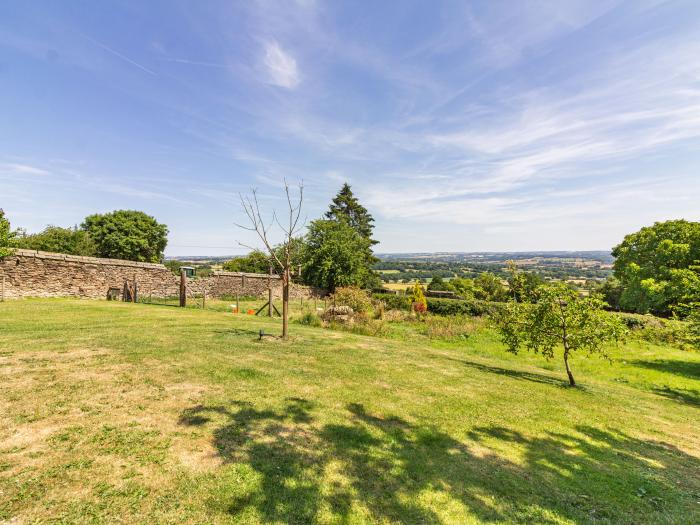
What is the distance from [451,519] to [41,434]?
5252mm

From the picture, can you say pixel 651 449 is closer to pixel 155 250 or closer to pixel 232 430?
pixel 232 430

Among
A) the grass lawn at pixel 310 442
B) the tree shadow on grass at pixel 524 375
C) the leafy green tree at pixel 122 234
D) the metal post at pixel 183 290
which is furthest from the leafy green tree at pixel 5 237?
the leafy green tree at pixel 122 234

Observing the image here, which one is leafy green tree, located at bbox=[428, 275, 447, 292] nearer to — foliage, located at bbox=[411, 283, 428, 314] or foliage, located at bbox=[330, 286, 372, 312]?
foliage, located at bbox=[411, 283, 428, 314]

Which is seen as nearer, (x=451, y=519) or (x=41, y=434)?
(x=451, y=519)

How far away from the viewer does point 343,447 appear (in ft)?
15.0

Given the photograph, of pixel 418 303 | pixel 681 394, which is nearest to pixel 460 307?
pixel 418 303

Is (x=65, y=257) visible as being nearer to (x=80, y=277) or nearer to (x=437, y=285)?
(x=80, y=277)

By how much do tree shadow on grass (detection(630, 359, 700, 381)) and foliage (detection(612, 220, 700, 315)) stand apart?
1185cm

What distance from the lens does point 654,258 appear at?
2959 centimetres

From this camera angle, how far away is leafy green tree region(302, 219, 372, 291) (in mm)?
37719

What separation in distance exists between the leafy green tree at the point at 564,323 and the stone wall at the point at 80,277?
1577cm

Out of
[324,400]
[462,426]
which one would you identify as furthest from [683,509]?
[324,400]

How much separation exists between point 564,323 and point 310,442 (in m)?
8.41

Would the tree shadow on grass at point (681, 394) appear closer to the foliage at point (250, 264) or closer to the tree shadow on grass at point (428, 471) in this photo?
the tree shadow on grass at point (428, 471)
